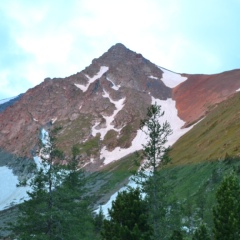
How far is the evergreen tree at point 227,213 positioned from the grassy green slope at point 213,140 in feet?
135

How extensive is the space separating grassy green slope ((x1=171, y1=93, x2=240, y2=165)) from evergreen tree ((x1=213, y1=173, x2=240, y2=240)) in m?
41.1

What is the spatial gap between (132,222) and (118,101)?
17209cm

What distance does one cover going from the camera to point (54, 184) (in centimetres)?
3250

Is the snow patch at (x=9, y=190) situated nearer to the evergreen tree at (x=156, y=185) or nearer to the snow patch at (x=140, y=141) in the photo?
the snow patch at (x=140, y=141)

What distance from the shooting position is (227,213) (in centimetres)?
3067

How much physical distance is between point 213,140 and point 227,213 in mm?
71632

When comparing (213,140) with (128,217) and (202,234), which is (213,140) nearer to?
(202,234)

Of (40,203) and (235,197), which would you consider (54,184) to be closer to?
(40,203)

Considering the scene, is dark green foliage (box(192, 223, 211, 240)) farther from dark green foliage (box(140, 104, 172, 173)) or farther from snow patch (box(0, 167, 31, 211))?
snow patch (box(0, 167, 31, 211))

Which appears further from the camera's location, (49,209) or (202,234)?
(49,209)

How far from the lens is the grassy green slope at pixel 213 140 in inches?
3283

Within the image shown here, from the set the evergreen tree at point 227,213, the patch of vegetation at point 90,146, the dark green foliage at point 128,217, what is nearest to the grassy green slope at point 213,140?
the evergreen tree at point 227,213

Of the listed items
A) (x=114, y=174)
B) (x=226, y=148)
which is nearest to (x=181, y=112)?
(x=114, y=174)

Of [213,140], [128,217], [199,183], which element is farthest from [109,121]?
[128,217]
